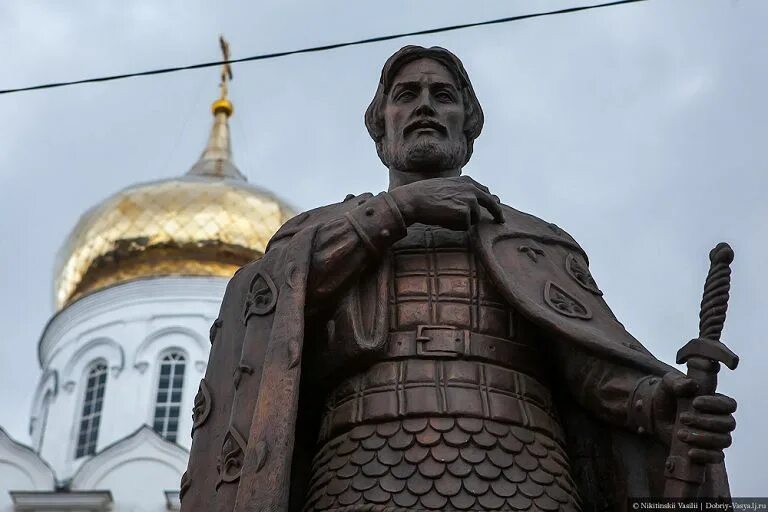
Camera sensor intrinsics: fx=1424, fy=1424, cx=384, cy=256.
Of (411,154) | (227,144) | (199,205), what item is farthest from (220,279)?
(411,154)

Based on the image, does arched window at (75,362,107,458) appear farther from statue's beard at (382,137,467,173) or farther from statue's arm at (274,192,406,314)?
statue's arm at (274,192,406,314)

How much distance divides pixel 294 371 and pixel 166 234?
87.5 feet

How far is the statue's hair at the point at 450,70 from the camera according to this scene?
19.5 ft

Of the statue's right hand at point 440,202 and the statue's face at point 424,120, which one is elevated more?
the statue's face at point 424,120

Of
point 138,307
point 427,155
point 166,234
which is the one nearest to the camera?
point 427,155

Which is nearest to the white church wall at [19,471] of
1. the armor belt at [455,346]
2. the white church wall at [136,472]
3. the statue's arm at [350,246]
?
the white church wall at [136,472]

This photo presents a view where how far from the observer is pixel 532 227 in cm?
577

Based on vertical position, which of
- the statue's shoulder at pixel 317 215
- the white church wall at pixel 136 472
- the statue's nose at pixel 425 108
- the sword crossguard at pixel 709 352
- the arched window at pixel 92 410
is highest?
the arched window at pixel 92 410

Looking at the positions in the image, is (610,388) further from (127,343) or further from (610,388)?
(127,343)

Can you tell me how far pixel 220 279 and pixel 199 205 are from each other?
5.72 ft

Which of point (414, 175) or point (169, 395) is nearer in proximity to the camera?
point (414, 175)

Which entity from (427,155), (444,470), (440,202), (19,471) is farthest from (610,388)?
(19,471)

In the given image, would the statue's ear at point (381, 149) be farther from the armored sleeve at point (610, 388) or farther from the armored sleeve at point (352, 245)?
the armored sleeve at point (610, 388)

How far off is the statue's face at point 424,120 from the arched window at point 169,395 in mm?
25043
